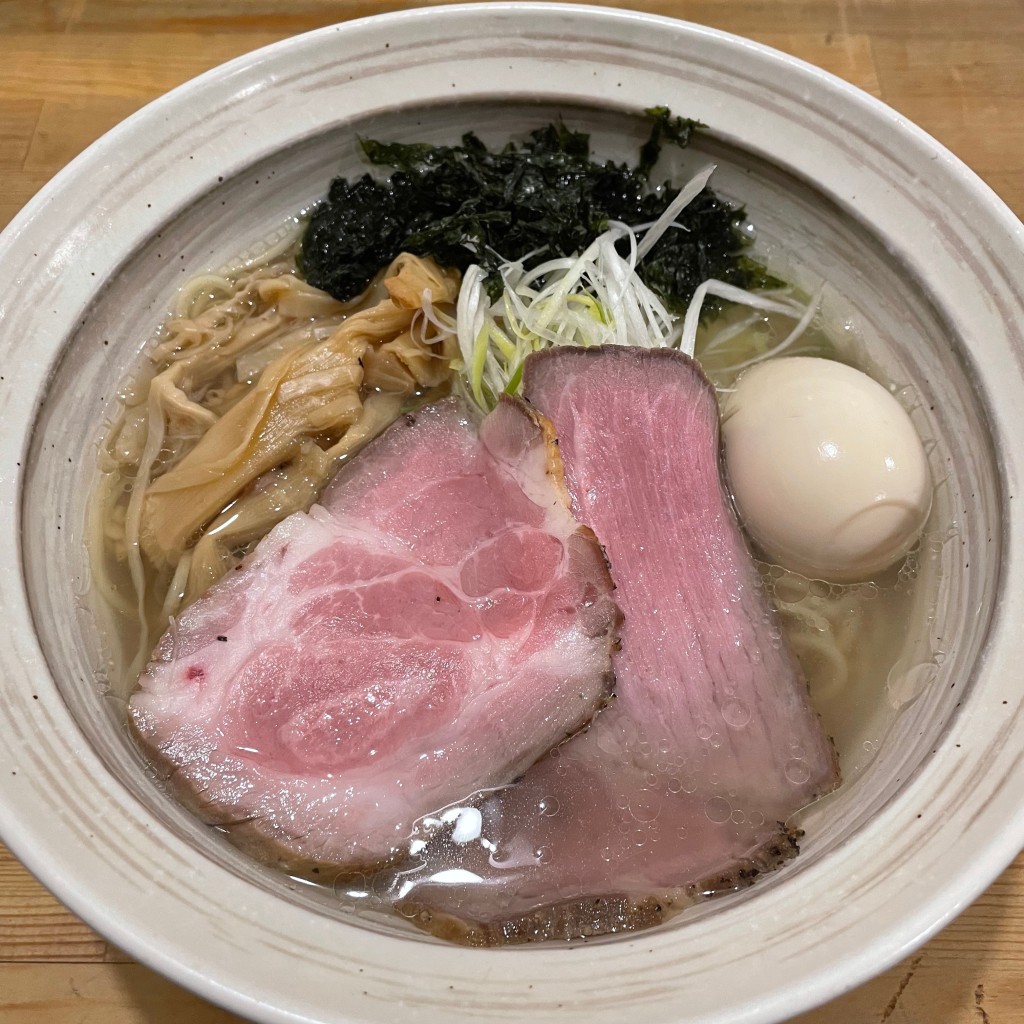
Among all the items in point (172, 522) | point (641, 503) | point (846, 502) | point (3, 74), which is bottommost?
point (172, 522)

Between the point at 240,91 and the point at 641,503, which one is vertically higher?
the point at 240,91

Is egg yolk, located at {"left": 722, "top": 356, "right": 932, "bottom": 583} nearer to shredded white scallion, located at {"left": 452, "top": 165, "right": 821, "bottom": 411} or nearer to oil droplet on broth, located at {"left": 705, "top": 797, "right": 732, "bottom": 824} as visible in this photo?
shredded white scallion, located at {"left": 452, "top": 165, "right": 821, "bottom": 411}

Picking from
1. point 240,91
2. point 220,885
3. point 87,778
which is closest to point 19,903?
point 87,778

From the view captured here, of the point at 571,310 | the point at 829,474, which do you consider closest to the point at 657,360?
the point at 571,310

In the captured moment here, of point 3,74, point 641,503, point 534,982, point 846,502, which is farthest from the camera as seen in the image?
point 3,74

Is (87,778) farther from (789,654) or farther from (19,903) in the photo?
(789,654)

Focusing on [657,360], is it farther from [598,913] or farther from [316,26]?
[316,26]
